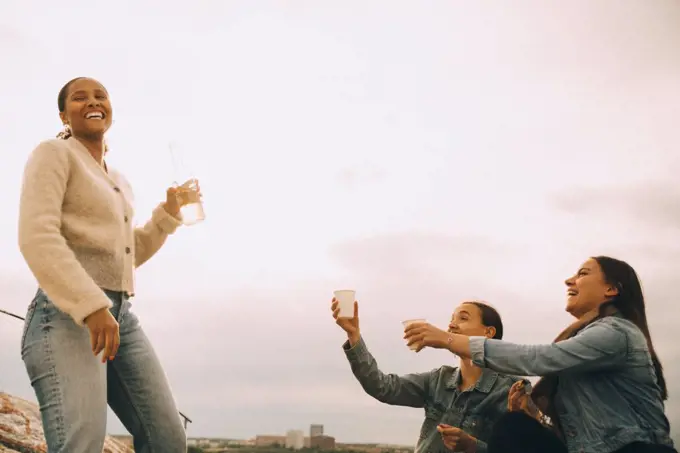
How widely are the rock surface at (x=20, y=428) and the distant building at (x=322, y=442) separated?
14.4ft

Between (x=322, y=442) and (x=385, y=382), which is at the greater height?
(x=385, y=382)

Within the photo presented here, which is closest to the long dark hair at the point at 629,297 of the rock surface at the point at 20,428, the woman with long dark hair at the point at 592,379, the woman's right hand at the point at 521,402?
the woman with long dark hair at the point at 592,379

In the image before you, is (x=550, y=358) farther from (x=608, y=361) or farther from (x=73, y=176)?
(x=73, y=176)

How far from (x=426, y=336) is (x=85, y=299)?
1.57 meters

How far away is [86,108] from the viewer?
270 cm

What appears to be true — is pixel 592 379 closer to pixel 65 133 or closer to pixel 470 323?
pixel 470 323

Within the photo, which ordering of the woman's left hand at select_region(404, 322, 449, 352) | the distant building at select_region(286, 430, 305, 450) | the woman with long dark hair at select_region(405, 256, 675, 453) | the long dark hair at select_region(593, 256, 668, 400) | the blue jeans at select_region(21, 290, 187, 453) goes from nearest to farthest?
1. the blue jeans at select_region(21, 290, 187, 453)
2. the woman with long dark hair at select_region(405, 256, 675, 453)
3. the woman's left hand at select_region(404, 322, 449, 352)
4. the long dark hair at select_region(593, 256, 668, 400)
5. the distant building at select_region(286, 430, 305, 450)

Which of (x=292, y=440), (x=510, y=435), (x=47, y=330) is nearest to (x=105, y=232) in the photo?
(x=47, y=330)

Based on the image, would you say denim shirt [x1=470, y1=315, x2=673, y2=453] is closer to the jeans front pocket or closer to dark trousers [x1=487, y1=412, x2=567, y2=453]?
dark trousers [x1=487, y1=412, x2=567, y2=453]

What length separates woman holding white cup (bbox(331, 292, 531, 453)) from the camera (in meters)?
3.80

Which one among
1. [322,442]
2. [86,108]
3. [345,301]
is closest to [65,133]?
[86,108]

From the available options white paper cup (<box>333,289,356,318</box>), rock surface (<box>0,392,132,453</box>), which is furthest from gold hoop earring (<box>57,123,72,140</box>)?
rock surface (<box>0,392,132,453</box>)

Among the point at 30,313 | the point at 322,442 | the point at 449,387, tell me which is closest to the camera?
the point at 30,313

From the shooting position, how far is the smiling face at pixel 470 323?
4.07 meters
